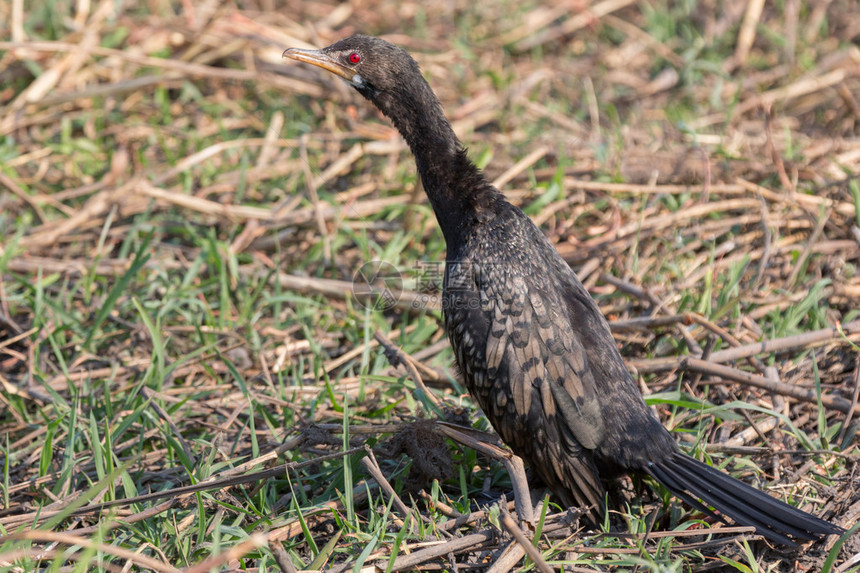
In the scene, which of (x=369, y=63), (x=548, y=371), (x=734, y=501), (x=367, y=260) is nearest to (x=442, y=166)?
(x=369, y=63)

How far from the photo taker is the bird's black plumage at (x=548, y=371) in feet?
10.8

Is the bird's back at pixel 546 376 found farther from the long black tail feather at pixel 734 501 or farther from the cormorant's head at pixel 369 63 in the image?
the cormorant's head at pixel 369 63

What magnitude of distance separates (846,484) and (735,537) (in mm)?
728

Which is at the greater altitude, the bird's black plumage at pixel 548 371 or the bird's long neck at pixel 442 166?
the bird's long neck at pixel 442 166

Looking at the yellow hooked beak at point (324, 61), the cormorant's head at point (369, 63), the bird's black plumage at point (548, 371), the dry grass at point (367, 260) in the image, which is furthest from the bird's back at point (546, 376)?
the yellow hooked beak at point (324, 61)

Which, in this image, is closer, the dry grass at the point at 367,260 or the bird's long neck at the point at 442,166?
the dry grass at the point at 367,260

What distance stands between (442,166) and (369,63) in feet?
2.02

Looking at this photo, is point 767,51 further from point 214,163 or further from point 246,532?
point 246,532

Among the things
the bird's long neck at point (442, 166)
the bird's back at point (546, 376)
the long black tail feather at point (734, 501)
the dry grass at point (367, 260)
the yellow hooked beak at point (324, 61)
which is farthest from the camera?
the yellow hooked beak at point (324, 61)

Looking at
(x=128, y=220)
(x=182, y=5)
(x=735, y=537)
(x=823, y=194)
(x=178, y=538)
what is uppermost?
(x=182, y=5)

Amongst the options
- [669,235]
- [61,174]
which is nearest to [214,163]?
[61,174]

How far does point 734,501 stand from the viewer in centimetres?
307

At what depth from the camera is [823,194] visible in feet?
17.2

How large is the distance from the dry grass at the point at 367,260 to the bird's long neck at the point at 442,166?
2.46 feet
